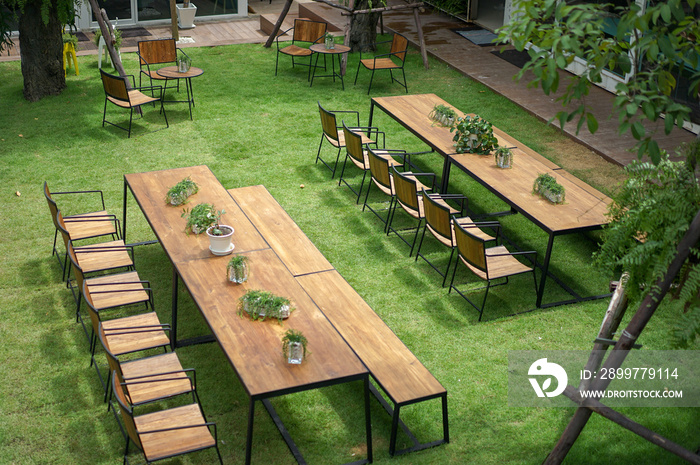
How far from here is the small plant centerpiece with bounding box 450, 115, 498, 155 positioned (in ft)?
26.1

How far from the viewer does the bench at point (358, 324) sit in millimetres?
5031

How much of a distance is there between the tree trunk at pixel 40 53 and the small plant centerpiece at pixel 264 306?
774cm

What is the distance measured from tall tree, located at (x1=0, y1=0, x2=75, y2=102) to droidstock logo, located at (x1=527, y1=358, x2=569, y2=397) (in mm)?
8447

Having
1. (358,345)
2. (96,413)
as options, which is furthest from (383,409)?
(96,413)

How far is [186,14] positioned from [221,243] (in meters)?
11.2

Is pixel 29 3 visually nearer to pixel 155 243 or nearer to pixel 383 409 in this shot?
pixel 155 243

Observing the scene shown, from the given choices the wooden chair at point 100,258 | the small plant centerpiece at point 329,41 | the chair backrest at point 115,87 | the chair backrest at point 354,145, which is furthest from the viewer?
the small plant centerpiece at point 329,41

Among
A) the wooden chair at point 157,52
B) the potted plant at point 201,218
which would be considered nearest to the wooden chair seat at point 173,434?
the potted plant at point 201,218

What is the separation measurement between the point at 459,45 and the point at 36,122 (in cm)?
824

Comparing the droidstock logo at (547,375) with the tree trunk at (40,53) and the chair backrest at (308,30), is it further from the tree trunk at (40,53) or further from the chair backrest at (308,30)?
the chair backrest at (308,30)

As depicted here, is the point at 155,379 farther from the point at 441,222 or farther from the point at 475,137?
the point at 475,137

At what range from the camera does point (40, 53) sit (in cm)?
1119

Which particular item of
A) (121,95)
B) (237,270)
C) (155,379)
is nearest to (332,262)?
(237,270)

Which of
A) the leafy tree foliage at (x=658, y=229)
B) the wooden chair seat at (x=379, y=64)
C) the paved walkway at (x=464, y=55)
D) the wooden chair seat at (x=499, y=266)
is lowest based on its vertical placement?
the wooden chair seat at (x=499, y=266)
